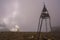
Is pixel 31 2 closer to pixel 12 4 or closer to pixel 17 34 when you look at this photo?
pixel 12 4

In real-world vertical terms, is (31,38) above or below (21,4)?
below

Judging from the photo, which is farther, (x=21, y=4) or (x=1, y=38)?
(x=21, y=4)


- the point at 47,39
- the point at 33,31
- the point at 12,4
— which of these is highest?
the point at 12,4

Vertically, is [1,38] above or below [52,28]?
below

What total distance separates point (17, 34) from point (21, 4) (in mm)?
425

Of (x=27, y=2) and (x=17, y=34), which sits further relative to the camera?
(x=27, y=2)

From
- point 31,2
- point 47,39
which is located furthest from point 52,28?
point 31,2

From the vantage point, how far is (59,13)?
1722 mm

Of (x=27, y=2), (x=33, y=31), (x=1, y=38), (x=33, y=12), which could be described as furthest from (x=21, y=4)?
(x=1, y=38)

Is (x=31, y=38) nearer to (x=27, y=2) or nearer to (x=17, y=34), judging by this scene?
(x=17, y=34)

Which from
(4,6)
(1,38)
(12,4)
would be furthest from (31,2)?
(1,38)

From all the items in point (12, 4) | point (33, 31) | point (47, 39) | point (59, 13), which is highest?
point (12, 4)

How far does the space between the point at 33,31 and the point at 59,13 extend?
0.47 metres

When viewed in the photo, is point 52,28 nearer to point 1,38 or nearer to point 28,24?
point 28,24
